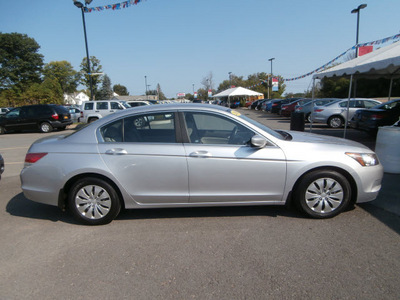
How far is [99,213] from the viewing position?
11.9ft

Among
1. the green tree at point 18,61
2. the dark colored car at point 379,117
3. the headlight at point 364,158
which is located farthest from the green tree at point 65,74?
the headlight at point 364,158

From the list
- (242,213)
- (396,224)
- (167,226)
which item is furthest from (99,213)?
(396,224)

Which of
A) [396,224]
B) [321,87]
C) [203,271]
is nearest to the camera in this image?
[203,271]

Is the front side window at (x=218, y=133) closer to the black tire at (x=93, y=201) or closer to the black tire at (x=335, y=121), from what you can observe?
the black tire at (x=93, y=201)

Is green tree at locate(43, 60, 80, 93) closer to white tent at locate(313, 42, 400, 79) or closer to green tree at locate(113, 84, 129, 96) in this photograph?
green tree at locate(113, 84, 129, 96)

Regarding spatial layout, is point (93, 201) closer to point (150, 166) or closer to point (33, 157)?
point (150, 166)

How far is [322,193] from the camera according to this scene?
356 cm

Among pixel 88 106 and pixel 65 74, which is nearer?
pixel 88 106

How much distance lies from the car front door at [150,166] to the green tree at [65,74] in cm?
9074

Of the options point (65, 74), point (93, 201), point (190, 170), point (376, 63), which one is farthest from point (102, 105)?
point (65, 74)

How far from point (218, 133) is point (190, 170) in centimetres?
79

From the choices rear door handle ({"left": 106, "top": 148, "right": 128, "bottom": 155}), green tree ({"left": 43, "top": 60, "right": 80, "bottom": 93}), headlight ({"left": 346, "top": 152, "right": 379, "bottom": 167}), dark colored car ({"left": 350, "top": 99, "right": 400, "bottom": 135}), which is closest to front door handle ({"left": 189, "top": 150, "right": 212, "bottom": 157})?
rear door handle ({"left": 106, "top": 148, "right": 128, "bottom": 155})

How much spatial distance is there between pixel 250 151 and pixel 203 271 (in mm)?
1560

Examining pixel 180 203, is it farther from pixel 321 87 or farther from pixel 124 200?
pixel 321 87
